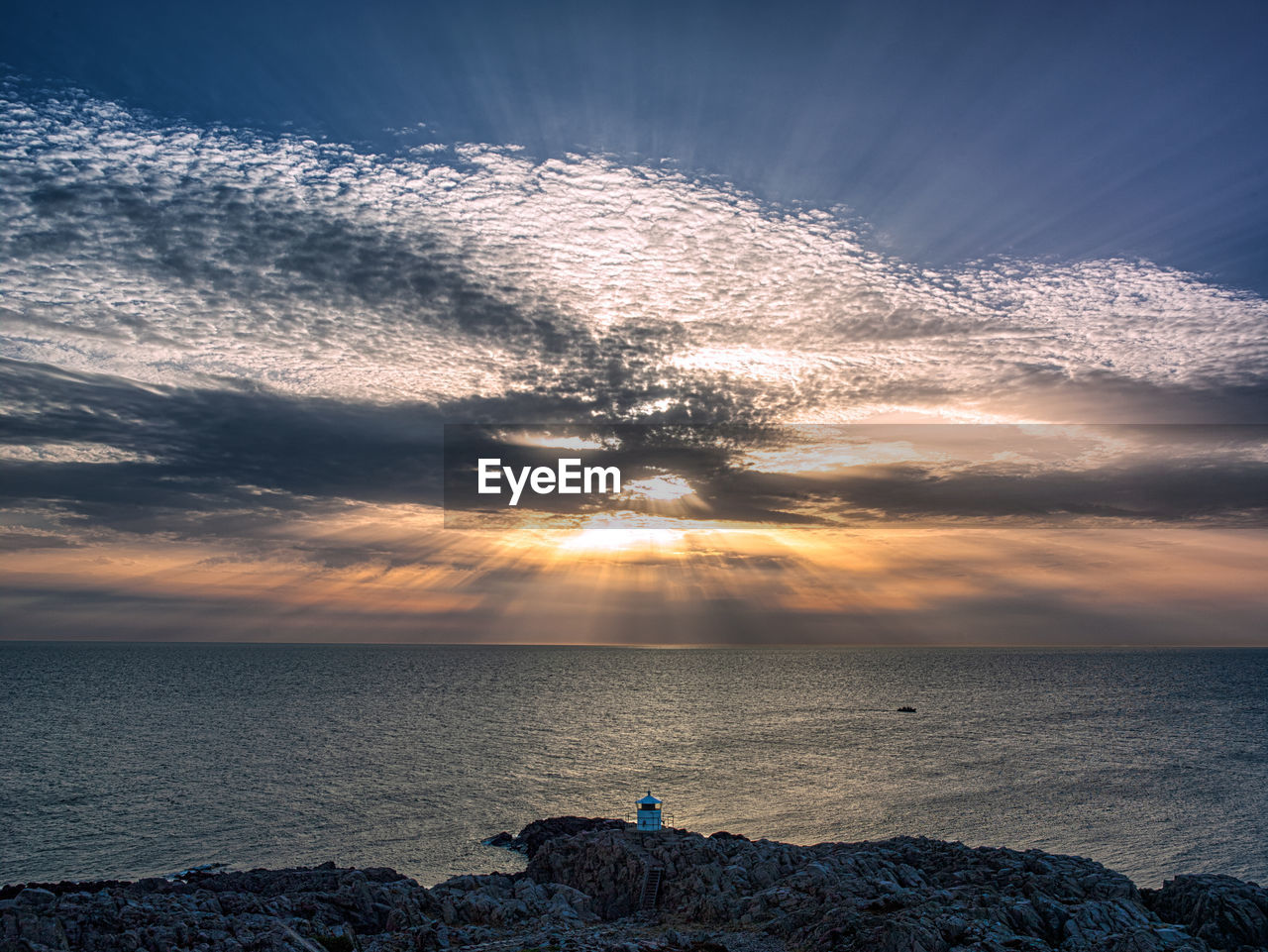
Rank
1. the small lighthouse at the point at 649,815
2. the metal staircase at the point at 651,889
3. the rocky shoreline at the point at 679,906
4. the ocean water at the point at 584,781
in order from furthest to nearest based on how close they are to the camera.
Result: the ocean water at the point at 584,781 → the small lighthouse at the point at 649,815 → the metal staircase at the point at 651,889 → the rocky shoreline at the point at 679,906

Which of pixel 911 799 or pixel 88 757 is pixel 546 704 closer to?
pixel 88 757

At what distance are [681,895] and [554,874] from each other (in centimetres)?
966

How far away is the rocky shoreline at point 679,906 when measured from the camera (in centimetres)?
3366

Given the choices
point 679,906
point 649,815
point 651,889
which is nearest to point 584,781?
point 649,815

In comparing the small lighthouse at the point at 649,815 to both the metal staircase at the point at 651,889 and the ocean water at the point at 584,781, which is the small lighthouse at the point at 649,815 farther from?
the ocean water at the point at 584,781

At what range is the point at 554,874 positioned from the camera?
168ft

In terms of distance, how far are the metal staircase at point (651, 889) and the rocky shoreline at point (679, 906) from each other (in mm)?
89

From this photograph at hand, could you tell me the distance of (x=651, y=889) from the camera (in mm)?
47156

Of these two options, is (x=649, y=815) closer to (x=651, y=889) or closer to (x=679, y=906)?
(x=651, y=889)

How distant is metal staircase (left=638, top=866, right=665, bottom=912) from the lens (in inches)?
1827

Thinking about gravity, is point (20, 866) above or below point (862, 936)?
below

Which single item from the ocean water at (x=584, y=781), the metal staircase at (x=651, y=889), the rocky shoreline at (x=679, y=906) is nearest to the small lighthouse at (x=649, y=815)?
the rocky shoreline at (x=679, y=906)

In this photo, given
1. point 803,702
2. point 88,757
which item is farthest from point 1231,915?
point 803,702

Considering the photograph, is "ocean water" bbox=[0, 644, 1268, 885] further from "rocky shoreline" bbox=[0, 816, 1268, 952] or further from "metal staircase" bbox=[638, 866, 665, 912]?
"metal staircase" bbox=[638, 866, 665, 912]
